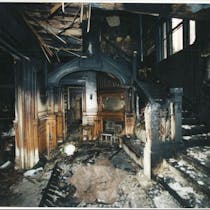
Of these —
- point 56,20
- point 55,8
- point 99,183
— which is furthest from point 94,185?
point 55,8

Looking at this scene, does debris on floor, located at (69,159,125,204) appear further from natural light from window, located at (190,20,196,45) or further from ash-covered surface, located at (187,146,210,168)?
natural light from window, located at (190,20,196,45)

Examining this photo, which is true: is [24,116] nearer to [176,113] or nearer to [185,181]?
[176,113]

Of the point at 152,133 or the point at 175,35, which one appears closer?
the point at 152,133

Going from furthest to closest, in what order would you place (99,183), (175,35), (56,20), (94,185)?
(175,35) → (99,183) → (94,185) → (56,20)

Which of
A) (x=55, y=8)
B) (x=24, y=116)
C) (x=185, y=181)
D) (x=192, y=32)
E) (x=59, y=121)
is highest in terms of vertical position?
(x=192, y=32)

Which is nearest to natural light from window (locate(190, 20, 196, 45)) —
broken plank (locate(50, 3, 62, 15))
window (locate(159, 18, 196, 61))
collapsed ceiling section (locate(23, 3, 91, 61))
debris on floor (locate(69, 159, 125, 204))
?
window (locate(159, 18, 196, 61))

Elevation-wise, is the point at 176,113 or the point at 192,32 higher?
the point at 192,32

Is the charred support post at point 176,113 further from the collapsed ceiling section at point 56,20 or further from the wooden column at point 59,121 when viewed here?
the wooden column at point 59,121

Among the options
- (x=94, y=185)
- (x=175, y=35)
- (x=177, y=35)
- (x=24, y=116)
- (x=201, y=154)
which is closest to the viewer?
(x=201, y=154)

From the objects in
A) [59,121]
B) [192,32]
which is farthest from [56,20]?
[59,121]

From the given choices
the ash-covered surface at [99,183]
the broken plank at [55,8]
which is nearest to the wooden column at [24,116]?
the ash-covered surface at [99,183]

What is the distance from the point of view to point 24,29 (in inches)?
163

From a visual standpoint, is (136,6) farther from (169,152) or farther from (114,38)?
(114,38)

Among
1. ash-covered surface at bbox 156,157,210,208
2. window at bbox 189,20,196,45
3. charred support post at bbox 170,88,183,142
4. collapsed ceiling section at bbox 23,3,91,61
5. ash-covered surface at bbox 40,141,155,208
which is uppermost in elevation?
window at bbox 189,20,196,45
